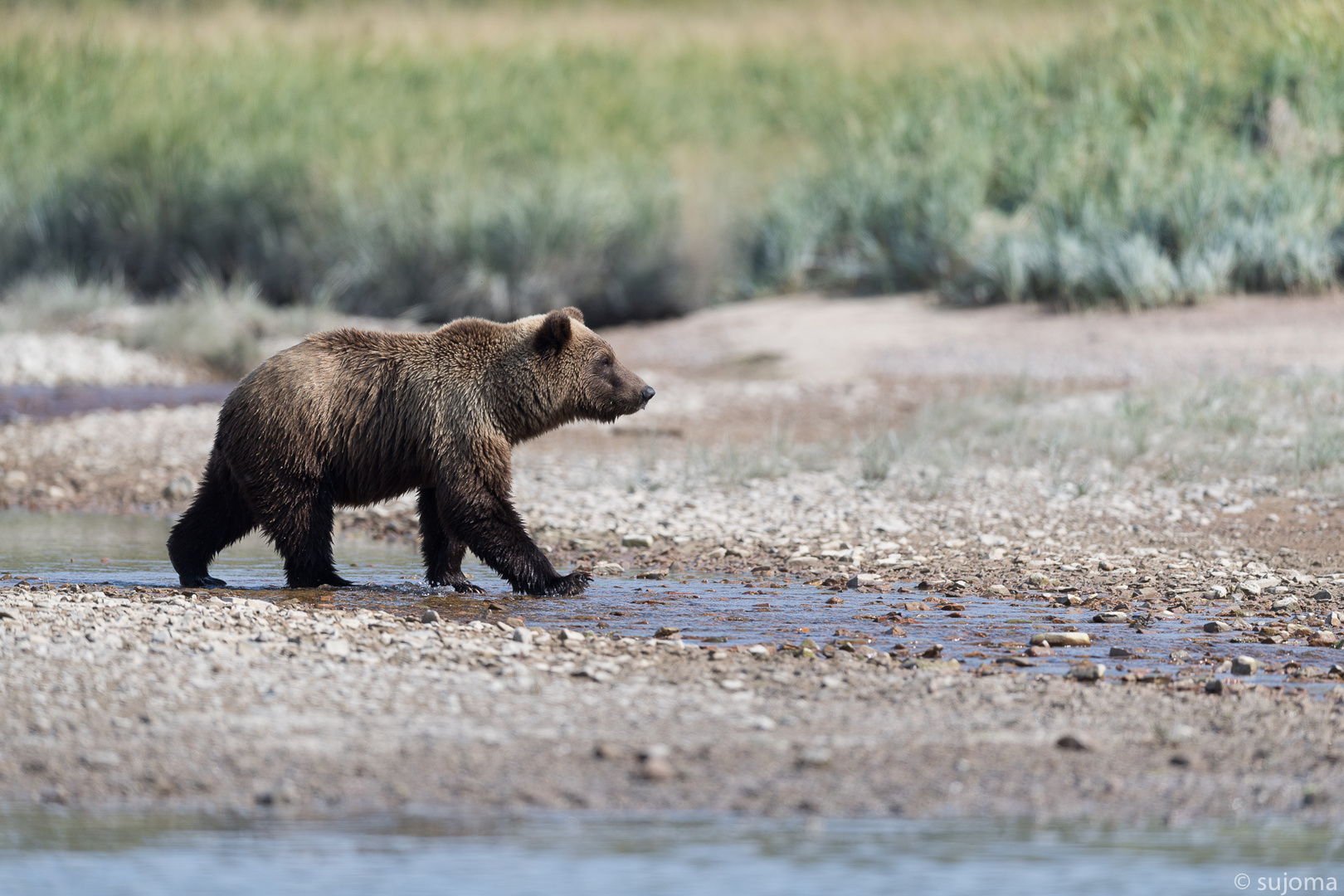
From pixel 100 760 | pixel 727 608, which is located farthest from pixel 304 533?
pixel 100 760

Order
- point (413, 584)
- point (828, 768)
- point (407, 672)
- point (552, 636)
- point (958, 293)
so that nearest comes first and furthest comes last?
point (828, 768) < point (407, 672) < point (552, 636) < point (413, 584) < point (958, 293)

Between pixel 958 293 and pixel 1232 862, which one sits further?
pixel 958 293

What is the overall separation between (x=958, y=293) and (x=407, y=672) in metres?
12.9

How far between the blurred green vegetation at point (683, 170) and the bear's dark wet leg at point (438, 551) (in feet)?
33.9

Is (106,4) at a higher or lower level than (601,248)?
higher

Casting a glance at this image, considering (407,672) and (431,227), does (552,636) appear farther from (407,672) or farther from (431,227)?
(431,227)

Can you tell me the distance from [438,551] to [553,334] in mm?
1162

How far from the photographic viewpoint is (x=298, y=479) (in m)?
7.80

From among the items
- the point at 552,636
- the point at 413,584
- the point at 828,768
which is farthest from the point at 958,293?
the point at 828,768

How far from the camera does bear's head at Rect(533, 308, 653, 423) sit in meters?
8.24

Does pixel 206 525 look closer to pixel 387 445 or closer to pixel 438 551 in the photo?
pixel 387 445

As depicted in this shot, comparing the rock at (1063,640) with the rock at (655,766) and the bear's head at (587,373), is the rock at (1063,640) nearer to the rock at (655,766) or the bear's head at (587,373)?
the rock at (655,766)

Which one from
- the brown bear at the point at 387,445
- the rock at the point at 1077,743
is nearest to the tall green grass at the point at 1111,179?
the brown bear at the point at 387,445

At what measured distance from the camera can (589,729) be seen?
5609 mm
